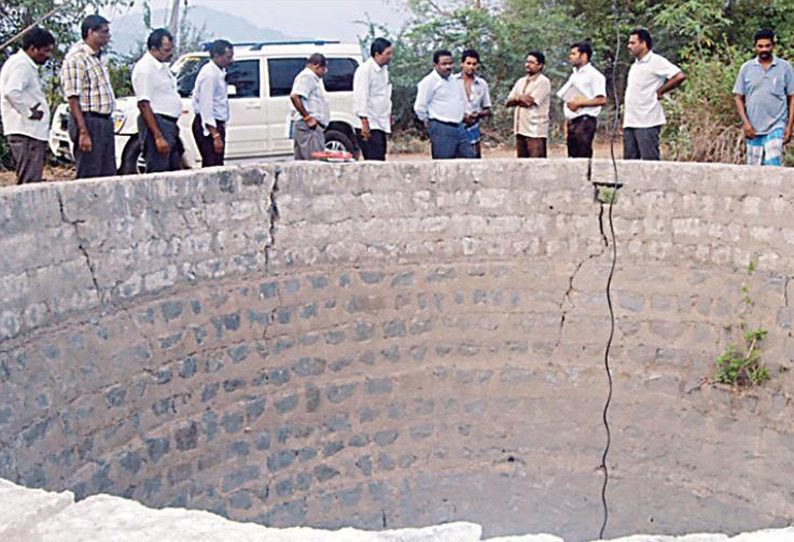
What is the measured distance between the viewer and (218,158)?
352 inches

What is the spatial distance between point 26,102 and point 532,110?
433 centimetres

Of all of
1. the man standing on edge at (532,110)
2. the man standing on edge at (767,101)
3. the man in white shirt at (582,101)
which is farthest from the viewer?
the man standing on edge at (532,110)

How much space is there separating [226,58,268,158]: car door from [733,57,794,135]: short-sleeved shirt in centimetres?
611

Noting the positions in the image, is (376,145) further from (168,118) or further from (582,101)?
(168,118)

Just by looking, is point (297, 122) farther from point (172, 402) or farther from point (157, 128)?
point (172, 402)

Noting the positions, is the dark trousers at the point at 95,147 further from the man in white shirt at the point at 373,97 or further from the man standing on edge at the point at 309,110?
the man in white shirt at the point at 373,97

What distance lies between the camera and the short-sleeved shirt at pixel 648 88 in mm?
8336

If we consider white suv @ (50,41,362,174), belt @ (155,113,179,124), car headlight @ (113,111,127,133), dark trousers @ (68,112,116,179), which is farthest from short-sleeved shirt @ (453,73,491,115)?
car headlight @ (113,111,127,133)

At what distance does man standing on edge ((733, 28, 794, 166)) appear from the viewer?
8.18 metres

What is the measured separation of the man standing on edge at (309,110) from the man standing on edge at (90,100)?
2009mm

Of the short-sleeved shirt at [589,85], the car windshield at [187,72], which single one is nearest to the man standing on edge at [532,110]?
the short-sleeved shirt at [589,85]

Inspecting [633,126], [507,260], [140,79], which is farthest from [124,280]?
[633,126]

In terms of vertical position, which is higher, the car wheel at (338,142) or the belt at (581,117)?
the belt at (581,117)

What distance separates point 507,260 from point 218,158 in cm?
300
